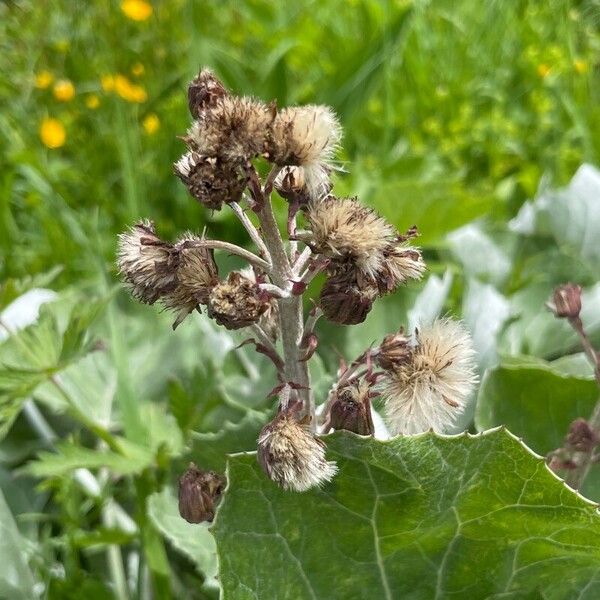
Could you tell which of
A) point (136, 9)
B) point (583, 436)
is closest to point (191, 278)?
point (583, 436)

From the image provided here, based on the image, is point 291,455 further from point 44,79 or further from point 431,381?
point 44,79

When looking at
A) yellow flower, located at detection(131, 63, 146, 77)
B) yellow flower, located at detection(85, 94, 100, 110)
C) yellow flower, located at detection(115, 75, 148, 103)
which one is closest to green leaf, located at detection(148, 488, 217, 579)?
yellow flower, located at detection(115, 75, 148, 103)

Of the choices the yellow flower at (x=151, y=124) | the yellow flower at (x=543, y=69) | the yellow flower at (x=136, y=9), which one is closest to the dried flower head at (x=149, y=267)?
the yellow flower at (x=151, y=124)

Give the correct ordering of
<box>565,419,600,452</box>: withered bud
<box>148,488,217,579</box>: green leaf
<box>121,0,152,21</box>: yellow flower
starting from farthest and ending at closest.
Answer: <box>121,0,152,21</box>: yellow flower < <box>148,488,217,579</box>: green leaf < <box>565,419,600,452</box>: withered bud

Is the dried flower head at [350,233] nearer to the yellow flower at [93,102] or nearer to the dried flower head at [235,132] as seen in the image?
the dried flower head at [235,132]

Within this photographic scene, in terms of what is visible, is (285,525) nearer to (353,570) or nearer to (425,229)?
(353,570)

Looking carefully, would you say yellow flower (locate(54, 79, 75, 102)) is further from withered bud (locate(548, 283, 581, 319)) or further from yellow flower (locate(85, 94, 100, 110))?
withered bud (locate(548, 283, 581, 319))

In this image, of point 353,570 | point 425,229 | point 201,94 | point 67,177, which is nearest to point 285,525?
point 353,570
